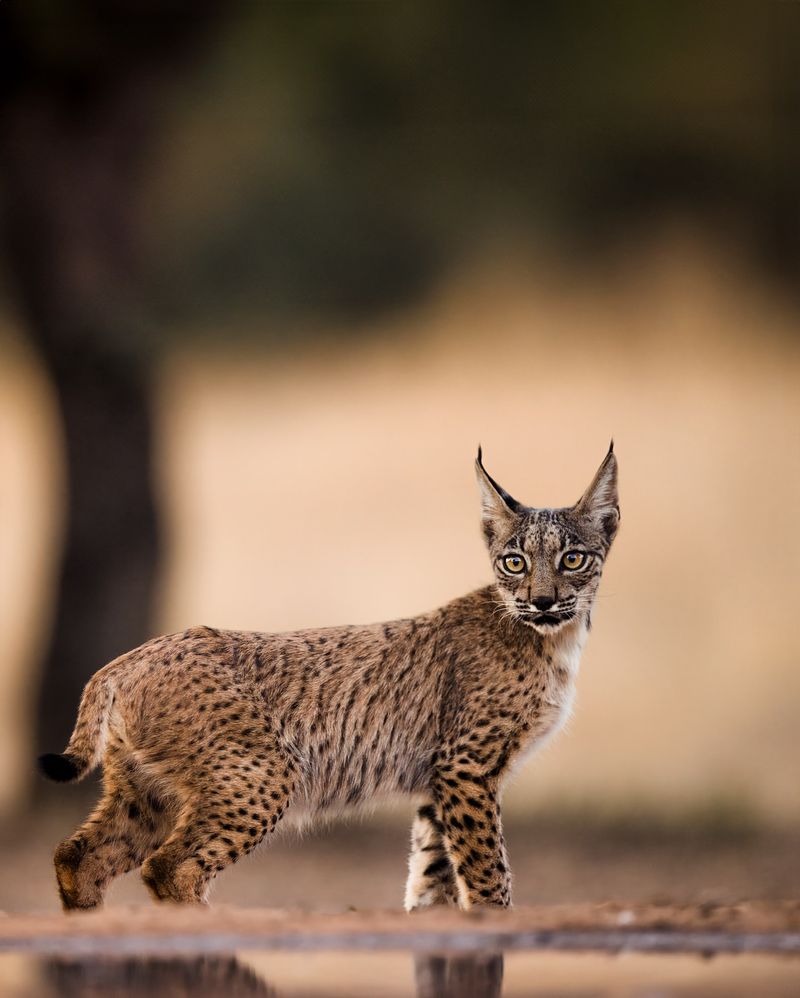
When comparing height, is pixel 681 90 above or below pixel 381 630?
above

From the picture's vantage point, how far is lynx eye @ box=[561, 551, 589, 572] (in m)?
6.65

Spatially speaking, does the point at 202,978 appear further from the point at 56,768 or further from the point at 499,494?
the point at 499,494

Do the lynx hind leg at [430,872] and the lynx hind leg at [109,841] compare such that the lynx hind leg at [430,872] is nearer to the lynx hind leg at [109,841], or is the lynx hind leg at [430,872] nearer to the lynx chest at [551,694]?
the lynx chest at [551,694]

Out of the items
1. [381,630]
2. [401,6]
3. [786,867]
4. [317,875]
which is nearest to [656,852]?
[786,867]

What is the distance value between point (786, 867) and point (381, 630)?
6077 millimetres

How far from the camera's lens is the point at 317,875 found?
39.3 ft

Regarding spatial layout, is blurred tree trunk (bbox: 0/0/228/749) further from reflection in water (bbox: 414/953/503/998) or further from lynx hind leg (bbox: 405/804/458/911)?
→ reflection in water (bbox: 414/953/503/998)

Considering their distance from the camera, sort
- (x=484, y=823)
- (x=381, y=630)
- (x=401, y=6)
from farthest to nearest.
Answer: (x=401, y=6) → (x=381, y=630) → (x=484, y=823)

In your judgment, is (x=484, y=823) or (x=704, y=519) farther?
(x=704, y=519)

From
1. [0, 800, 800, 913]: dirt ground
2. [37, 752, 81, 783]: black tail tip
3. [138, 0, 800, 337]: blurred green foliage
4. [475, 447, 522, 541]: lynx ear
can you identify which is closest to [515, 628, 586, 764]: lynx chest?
[475, 447, 522, 541]: lynx ear

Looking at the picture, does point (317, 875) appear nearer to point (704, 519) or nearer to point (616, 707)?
point (616, 707)

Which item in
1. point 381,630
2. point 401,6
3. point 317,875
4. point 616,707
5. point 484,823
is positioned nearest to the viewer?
point 484,823

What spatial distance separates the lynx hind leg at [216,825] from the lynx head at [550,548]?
1.16m

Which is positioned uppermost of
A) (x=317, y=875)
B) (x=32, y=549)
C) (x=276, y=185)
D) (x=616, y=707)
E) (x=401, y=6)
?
(x=401, y=6)
